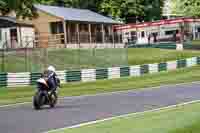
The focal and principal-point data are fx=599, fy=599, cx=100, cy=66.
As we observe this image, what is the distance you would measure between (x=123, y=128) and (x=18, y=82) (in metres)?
21.8

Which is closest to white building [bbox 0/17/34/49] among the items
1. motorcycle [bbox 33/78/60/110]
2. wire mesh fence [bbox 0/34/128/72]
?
wire mesh fence [bbox 0/34/128/72]

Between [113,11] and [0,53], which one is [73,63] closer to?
[0,53]

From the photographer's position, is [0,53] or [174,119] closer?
[174,119]

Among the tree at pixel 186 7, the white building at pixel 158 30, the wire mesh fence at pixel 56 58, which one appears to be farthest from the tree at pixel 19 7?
the white building at pixel 158 30

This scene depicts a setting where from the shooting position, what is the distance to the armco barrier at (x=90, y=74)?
33.0 metres

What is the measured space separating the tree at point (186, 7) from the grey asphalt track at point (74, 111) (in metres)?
46.8

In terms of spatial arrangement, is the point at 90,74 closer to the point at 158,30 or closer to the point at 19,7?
the point at 19,7

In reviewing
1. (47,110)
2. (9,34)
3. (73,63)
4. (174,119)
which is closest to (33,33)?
(9,34)

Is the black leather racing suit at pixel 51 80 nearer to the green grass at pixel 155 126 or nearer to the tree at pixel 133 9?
the green grass at pixel 155 126

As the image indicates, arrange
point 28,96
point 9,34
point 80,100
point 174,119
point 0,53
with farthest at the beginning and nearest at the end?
point 9,34 → point 0,53 → point 28,96 → point 80,100 → point 174,119

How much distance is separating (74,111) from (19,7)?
26333mm

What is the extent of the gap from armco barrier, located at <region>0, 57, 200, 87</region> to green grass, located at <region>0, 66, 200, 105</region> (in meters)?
1.03

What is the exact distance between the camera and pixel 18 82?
33.2 meters

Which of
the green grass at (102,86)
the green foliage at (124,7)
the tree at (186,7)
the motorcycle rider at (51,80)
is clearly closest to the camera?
the motorcycle rider at (51,80)
